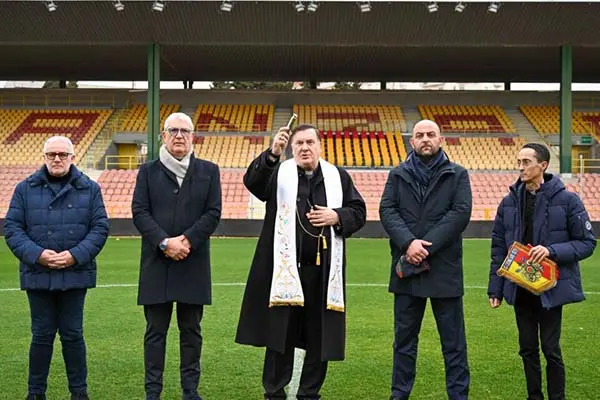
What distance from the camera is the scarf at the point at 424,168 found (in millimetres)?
4781

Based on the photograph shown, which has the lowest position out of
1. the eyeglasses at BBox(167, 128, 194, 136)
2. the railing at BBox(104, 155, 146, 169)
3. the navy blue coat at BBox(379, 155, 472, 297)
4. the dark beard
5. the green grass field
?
the green grass field

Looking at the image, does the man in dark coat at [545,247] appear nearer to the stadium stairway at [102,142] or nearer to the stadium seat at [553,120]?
the stadium stairway at [102,142]

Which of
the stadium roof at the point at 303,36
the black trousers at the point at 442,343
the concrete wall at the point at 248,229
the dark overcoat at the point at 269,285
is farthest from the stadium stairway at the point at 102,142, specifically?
the black trousers at the point at 442,343

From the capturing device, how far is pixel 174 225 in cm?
479

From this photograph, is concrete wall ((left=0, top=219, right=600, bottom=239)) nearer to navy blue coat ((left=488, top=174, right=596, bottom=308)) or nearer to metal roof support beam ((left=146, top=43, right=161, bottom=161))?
metal roof support beam ((left=146, top=43, right=161, bottom=161))

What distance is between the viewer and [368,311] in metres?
8.49

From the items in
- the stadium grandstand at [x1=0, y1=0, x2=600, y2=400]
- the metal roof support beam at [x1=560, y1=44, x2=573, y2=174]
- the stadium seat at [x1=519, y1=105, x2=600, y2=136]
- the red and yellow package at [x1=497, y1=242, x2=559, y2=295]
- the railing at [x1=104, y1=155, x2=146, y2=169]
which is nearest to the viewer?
the red and yellow package at [x1=497, y1=242, x2=559, y2=295]

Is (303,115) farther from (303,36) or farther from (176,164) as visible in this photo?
(176,164)

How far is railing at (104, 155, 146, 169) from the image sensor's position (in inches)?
1130

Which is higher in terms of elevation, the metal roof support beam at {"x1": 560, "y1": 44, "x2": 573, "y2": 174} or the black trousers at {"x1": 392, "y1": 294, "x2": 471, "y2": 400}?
the metal roof support beam at {"x1": 560, "y1": 44, "x2": 573, "y2": 174}

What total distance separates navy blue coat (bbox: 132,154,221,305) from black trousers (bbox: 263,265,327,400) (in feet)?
1.88

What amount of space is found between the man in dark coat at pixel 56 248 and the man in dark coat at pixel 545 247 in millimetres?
2606

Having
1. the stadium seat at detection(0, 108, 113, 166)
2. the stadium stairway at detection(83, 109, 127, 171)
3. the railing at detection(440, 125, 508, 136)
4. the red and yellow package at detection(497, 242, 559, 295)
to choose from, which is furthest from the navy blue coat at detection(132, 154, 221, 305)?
the railing at detection(440, 125, 508, 136)

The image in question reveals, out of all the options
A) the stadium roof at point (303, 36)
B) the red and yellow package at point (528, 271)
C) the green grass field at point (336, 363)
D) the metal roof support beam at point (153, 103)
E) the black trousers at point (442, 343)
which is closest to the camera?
the red and yellow package at point (528, 271)
